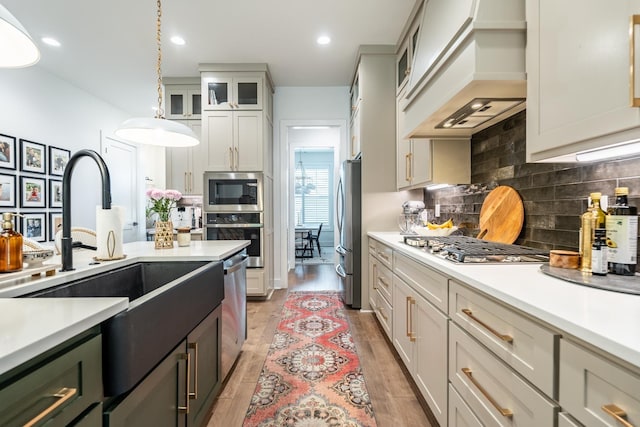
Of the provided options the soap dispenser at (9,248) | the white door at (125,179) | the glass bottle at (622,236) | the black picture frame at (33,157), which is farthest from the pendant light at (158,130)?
the white door at (125,179)

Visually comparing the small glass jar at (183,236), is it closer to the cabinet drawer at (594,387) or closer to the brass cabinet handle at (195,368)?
the brass cabinet handle at (195,368)

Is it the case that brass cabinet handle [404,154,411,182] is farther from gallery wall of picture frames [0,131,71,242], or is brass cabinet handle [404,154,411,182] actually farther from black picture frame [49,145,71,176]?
black picture frame [49,145,71,176]

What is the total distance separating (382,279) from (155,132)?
2.17 metres

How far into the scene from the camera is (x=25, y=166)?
140 inches

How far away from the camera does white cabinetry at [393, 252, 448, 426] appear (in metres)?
1.43

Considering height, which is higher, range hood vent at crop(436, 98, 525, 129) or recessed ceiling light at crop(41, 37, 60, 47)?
recessed ceiling light at crop(41, 37, 60, 47)

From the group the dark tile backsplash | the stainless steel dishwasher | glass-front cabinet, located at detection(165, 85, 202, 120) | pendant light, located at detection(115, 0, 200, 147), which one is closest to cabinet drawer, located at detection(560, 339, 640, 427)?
the dark tile backsplash

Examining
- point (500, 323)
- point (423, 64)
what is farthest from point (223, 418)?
point (423, 64)

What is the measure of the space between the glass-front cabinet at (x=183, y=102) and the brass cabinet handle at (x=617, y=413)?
4.57 meters

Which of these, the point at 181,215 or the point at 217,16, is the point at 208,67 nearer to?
the point at 217,16

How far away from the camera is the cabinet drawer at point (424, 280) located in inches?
56.5

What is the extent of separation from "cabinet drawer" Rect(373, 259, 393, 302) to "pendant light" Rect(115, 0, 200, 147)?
1.84m

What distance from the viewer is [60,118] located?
4062mm

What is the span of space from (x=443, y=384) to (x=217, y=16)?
11.0ft
